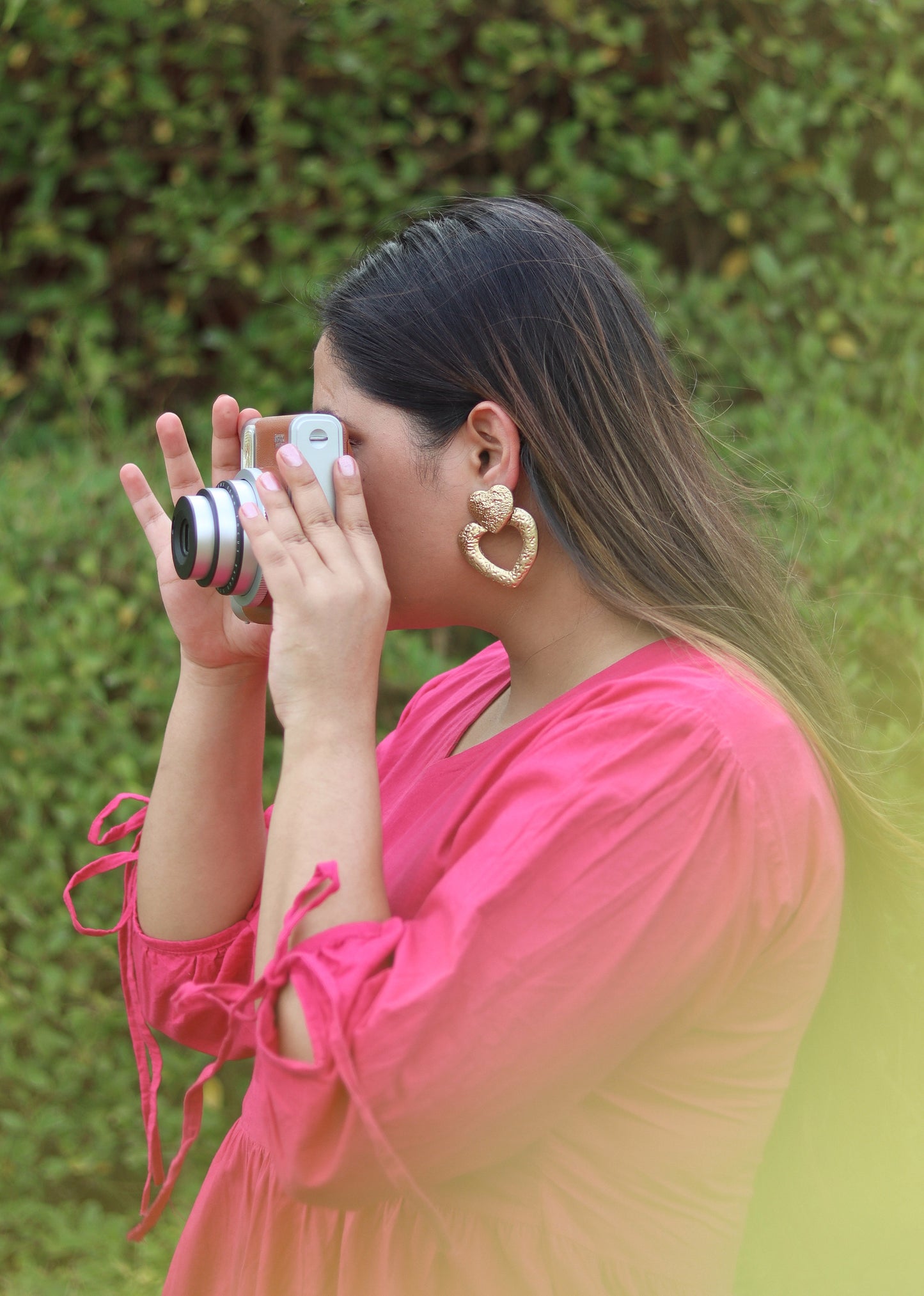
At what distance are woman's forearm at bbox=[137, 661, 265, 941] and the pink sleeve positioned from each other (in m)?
0.53

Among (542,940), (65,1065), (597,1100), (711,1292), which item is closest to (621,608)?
(542,940)

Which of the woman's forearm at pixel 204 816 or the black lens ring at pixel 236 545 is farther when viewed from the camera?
the woman's forearm at pixel 204 816

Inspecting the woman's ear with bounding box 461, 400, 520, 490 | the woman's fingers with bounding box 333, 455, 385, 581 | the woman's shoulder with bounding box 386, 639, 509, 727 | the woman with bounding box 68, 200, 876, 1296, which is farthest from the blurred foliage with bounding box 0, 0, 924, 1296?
the woman's fingers with bounding box 333, 455, 385, 581

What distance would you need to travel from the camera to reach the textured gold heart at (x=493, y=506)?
141 centimetres

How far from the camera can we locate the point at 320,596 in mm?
1328

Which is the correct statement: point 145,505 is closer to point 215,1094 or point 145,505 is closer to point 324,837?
point 324,837

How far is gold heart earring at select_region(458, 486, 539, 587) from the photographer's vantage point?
141 centimetres

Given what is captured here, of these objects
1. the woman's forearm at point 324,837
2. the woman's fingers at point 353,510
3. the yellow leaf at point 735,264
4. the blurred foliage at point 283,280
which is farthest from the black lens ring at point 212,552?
the yellow leaf at point 735,264

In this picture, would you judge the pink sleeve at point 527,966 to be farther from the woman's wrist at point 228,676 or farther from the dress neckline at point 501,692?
the woman's wrist at point 228,676

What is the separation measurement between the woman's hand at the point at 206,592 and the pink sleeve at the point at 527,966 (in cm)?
54

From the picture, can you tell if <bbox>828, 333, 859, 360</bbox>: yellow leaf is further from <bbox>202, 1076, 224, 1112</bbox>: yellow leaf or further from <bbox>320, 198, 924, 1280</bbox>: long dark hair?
<bbox>202, 1076, 224, 1112</bbox>: yellow leaf

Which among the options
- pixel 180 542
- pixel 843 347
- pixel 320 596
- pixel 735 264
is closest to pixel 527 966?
pixel 320 596

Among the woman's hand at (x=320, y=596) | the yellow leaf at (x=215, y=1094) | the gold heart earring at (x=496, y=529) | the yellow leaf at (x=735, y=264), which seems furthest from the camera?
the yellow leaf at (x=735, y=264)

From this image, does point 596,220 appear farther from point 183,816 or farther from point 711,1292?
point 711,1292
